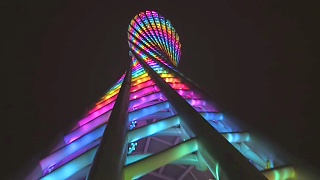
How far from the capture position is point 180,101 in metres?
6.20

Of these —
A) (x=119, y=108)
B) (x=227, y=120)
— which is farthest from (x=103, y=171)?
(x=227, y=120)

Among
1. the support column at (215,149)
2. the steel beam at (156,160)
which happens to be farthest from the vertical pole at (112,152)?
the support column at (215,149)

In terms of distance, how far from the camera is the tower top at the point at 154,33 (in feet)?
59.0

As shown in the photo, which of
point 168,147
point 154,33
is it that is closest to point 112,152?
point 168,147

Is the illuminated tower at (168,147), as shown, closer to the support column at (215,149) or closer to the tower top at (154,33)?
the support column at (215,149)

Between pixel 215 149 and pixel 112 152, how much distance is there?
4.10ft

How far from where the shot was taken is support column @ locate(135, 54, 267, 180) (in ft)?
11.2

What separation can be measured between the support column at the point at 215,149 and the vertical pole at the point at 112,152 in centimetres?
101

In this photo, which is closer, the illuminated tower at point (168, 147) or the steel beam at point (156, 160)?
the illuminated tower at point (168, 147)

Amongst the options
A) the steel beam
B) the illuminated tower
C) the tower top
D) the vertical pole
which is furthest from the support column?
the tower top

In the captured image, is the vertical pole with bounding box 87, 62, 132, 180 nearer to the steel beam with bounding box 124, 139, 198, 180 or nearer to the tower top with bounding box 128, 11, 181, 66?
the steel beam with bounding box 124, 139, 198, 180

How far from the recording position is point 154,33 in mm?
18953

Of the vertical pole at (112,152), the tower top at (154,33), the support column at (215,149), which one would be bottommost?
the support column at (215,149)

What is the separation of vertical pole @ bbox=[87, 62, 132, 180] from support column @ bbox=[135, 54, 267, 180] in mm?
1012
